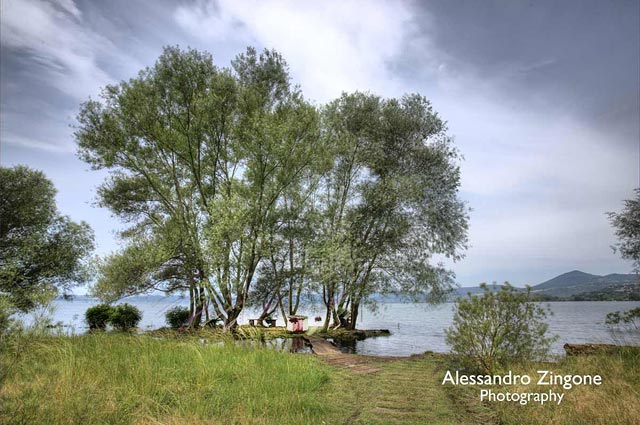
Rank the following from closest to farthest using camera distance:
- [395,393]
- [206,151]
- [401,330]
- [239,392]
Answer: [239,392] → [395,393] → [206,151] → [401,330]

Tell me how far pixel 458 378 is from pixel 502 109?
11178 mm

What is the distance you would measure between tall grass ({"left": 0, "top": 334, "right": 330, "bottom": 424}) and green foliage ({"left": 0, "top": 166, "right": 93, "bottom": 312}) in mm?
17654

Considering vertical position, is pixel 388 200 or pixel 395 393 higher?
pixel 388 200

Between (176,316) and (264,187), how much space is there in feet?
35.1

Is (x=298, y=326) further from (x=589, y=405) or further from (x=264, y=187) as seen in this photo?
(x=589, y=405)

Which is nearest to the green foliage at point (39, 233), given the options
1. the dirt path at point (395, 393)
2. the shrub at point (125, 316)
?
the shrub at point (125, 316)

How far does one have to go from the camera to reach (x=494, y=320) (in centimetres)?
891

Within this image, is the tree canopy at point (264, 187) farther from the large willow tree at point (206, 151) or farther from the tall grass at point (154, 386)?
the tall grass at point (154, 386)

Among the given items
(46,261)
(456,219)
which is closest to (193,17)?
(456,219)

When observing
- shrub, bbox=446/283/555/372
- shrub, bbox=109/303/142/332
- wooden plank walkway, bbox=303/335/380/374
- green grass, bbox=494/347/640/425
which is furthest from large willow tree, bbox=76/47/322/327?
green grass, bbox=494/347/640/425

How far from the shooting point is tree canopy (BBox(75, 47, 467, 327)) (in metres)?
18.5

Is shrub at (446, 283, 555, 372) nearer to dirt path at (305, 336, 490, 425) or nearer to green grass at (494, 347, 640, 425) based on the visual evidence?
green grass at (494, 347, 640, 425)

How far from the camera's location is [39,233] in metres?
23.4

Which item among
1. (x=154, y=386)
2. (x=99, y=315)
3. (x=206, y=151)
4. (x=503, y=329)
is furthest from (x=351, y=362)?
(x=99, y=315)
